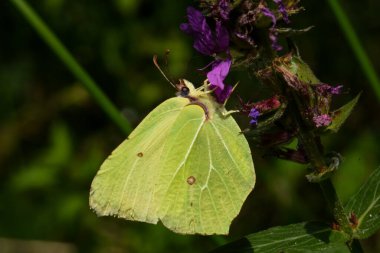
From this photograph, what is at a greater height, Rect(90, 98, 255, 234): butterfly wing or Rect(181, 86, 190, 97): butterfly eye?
Rect(181, 86, 190, 97): butterfly eye

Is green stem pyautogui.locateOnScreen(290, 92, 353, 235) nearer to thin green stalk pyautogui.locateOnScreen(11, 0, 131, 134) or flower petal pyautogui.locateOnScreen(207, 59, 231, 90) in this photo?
flower petal pyautogui.locateOnScreen(207, 59, 231, 90)

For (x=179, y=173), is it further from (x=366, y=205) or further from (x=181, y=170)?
(x=366, y=205)

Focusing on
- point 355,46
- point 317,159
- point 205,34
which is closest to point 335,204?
point 317,159

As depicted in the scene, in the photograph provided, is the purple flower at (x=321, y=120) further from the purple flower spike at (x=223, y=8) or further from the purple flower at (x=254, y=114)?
the purple flower spike at (x=223, y=8)

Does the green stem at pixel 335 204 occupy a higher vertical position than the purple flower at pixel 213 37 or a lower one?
lower

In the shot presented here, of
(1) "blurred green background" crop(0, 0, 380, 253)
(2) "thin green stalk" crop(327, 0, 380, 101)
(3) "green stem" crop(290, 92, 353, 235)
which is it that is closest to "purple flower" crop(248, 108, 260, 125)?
(3) "green stem" crop(290, 92, 353, 235)

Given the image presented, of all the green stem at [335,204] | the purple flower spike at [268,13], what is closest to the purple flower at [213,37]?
the purple flower spike at [268,13]

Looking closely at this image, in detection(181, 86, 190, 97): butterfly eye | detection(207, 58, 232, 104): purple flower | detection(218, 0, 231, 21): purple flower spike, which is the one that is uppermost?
detection(218, 0, 231, 21): purple flower spike
